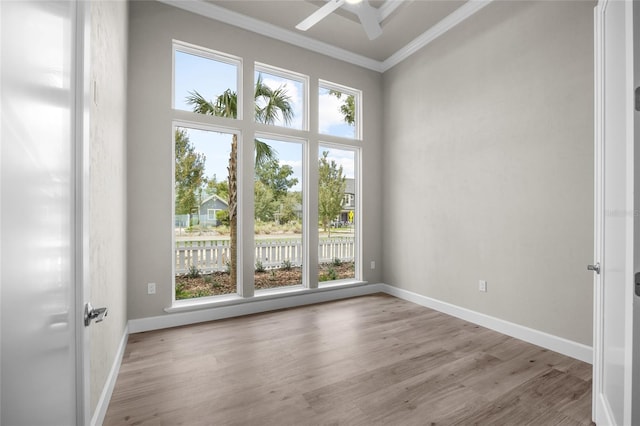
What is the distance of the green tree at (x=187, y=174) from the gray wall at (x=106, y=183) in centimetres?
76

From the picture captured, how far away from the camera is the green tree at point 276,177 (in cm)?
394

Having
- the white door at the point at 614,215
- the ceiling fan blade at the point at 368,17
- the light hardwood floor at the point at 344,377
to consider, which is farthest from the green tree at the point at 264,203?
the white door at the point at 614,215

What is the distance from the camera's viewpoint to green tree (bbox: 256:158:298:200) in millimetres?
3944

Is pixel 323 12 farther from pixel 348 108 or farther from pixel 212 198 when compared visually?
pixel 212 198

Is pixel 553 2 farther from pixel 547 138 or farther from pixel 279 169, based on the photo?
pixel 279 169

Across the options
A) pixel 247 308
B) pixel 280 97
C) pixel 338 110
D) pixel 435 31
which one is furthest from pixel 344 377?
pixel 435 31

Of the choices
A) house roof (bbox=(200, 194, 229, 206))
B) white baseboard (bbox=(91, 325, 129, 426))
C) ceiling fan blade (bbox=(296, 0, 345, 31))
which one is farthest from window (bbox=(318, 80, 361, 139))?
white baseboard (bbox=(91, 325, 129, 426))

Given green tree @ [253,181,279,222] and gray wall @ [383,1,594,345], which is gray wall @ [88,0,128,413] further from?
gray wall @ [383,1,594,345]

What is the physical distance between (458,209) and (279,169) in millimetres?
2253

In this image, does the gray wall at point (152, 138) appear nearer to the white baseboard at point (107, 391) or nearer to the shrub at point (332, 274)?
the white baseboard at point (107, 391)

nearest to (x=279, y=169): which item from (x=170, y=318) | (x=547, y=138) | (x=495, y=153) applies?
(x=170, y=318)

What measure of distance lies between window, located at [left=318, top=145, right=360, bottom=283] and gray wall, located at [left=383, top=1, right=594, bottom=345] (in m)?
0.71

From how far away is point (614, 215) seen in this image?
147cm

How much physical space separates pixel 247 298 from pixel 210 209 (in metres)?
1.15
